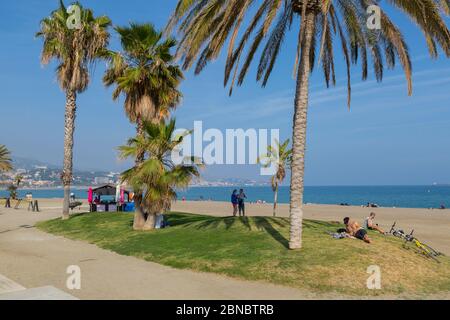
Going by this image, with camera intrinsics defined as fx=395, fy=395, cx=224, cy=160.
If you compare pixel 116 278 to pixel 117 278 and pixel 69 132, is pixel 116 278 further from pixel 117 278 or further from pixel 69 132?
pixel 69 132

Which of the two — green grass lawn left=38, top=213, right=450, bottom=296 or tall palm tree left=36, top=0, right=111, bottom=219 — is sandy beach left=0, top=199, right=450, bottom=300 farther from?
tall palm tree left=36, top=0, right=111, bottom=219

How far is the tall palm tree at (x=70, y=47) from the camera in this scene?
2503cm

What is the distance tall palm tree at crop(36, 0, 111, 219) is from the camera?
25031 mm

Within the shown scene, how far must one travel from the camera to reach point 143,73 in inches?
787

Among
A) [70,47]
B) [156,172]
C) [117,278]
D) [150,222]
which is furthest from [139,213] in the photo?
[70,47]

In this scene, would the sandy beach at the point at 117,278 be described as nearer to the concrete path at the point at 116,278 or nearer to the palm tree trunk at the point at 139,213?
the concrete path at the point at 116,278

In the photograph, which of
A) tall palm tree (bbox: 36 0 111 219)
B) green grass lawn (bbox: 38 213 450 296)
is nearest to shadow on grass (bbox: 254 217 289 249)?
green grass lawn (bbox: 38 213 450 296)

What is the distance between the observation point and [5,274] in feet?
36.6

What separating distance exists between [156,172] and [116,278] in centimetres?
754

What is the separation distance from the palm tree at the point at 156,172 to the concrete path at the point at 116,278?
3400 millimetres

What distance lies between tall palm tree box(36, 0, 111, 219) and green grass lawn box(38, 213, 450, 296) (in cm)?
A: 1126
